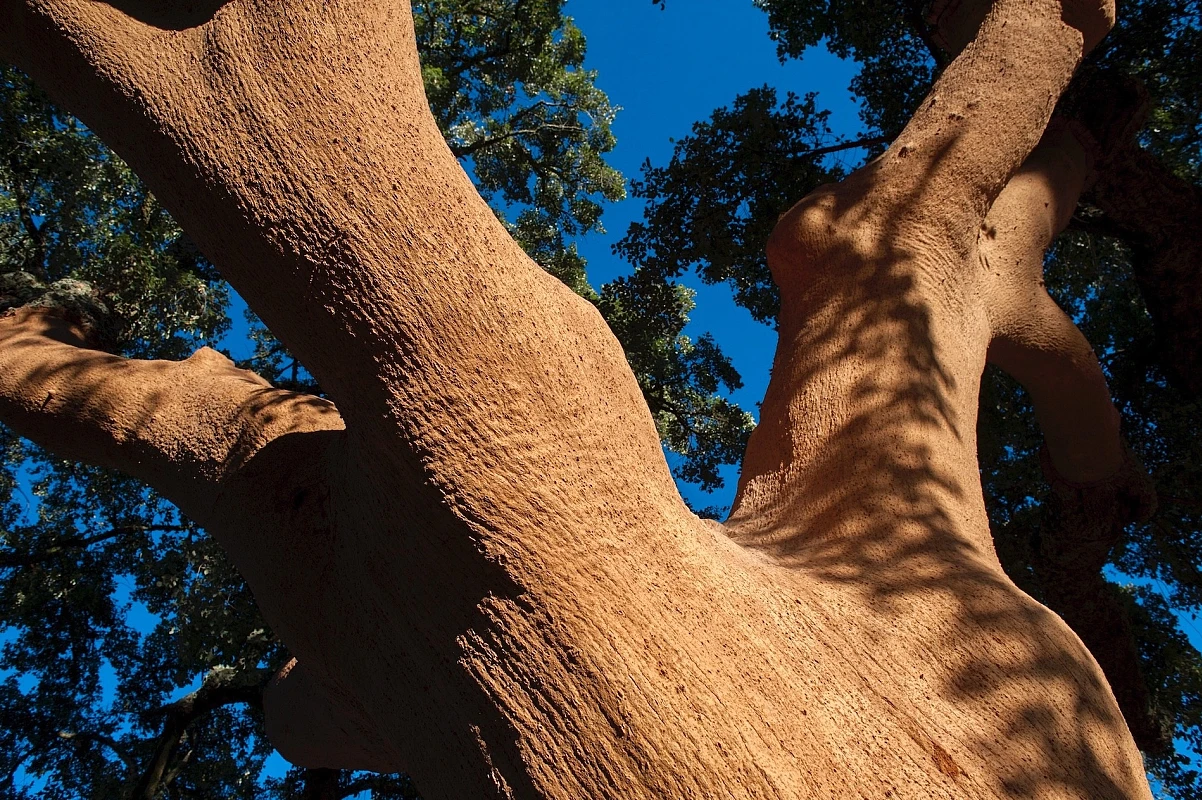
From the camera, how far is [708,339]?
29.7 ft

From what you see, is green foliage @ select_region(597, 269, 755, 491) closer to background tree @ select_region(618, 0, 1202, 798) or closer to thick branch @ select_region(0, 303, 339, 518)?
background tree @ select_region(618, 0, 1202, 798)

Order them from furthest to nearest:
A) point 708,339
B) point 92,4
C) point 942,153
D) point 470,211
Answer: point 708,339 < point 942,153 < point 92,4 < point 470,211

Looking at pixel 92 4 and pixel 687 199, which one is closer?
pixel 92 4

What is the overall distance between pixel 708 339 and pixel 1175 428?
15.8ft

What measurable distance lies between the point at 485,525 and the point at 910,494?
4.70 ft

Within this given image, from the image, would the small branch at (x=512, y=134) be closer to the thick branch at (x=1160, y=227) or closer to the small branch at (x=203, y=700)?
the small branch at (x=203, y=700)

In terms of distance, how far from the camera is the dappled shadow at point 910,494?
1649 mm

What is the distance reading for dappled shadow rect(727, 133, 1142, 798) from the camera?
165cm

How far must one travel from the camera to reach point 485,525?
150cm

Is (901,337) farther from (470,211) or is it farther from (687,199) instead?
(687,199)

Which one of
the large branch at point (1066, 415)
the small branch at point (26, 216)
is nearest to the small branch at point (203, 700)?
the small branch at point (26, 216)

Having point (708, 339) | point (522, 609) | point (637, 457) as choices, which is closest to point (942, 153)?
point (637, 457)

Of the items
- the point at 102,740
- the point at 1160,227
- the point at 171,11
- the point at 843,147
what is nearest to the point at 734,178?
the point at 843,147

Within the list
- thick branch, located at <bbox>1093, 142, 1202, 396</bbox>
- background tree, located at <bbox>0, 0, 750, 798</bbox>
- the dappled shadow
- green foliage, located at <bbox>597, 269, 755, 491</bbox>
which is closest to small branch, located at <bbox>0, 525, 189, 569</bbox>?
background tree, located at <bbox>0, 0, 750, 798</bbox>
